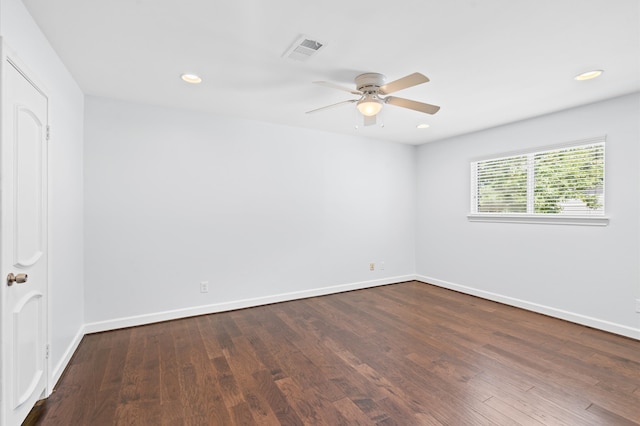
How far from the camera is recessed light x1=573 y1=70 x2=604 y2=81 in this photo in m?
2.50

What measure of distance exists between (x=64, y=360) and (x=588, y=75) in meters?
4.89

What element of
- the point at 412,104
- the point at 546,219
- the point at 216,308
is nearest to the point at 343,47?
the point at 412,104

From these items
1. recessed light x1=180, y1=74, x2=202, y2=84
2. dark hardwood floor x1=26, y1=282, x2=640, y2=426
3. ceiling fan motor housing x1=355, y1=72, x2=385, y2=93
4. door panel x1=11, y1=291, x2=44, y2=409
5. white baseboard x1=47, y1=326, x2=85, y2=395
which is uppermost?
recessed light x1=180, y1=74, x2=202, y2=84

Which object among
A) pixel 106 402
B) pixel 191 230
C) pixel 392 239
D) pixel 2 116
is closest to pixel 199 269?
pixel 191 230

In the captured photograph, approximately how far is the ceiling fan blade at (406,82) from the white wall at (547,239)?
251 cm

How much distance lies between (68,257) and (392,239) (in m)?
4.26

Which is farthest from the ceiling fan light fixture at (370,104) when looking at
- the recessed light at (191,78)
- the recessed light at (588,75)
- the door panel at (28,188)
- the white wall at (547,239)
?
the white wall at (547,239)

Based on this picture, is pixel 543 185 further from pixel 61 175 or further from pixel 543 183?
pixel 61 175

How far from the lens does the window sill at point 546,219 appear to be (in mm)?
3209

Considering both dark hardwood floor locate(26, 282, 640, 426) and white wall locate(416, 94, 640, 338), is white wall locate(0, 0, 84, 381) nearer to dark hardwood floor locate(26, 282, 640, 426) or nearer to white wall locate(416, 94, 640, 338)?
dark hardwood floor locate(26, 282, 640, 426)

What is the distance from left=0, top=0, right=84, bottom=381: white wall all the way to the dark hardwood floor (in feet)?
1.15

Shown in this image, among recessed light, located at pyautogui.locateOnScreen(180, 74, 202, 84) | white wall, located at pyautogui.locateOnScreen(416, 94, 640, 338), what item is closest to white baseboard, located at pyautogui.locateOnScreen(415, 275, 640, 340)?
white wall, located at pyautogui.locateOnScreen(416, 94, 640, 338)

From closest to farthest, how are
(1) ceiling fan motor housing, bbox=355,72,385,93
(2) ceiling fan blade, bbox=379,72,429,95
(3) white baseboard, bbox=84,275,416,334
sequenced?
1. (2) ceiling fan blade, bbox=379,72,429,95
2. (1) ceiling fan motor housing, bbox=355,72,385,93
3. (3) white baseboard, bbox=84,275,416,334

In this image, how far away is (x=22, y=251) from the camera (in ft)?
5.45
